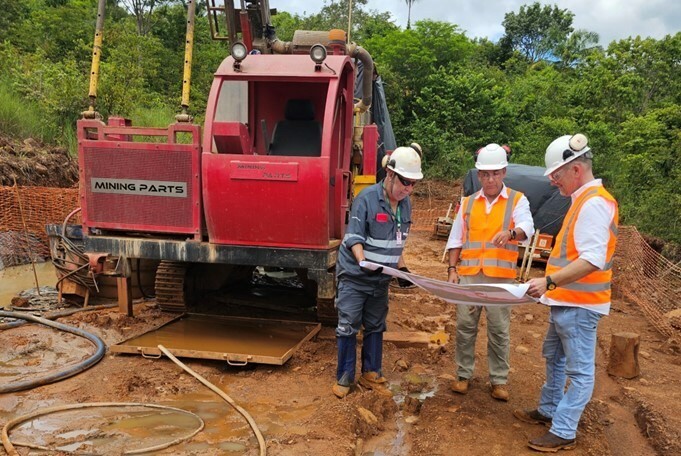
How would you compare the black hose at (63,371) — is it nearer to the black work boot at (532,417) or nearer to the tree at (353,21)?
the black work boot at (532,417)

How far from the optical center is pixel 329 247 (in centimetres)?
495

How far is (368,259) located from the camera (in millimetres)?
4277

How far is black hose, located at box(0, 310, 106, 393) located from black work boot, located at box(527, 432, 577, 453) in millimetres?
3551

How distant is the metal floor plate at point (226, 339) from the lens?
4875 mm

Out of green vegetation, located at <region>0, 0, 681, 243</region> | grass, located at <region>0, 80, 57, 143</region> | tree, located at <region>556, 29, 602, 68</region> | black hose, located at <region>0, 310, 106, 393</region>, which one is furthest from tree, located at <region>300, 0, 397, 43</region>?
black hose, located at <region>0, 310, 106, 393</region>

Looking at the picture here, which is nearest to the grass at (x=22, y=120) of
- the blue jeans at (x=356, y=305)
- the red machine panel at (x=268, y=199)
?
the red machine panel at (x=268, y=199)

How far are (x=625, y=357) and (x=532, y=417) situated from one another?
1731 mm

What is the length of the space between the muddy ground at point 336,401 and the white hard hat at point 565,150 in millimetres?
1843

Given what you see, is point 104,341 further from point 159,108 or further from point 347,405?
point 159,108

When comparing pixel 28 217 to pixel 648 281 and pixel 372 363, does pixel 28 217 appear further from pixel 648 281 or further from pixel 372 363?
pixel 648 281

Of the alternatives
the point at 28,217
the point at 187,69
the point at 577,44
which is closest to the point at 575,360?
the point at 187,69

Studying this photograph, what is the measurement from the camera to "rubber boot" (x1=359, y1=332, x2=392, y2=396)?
4566 mm

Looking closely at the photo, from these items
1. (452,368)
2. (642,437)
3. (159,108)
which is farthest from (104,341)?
(159,108)

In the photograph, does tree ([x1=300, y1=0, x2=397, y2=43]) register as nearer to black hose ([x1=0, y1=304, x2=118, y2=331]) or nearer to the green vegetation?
the green vegetation
